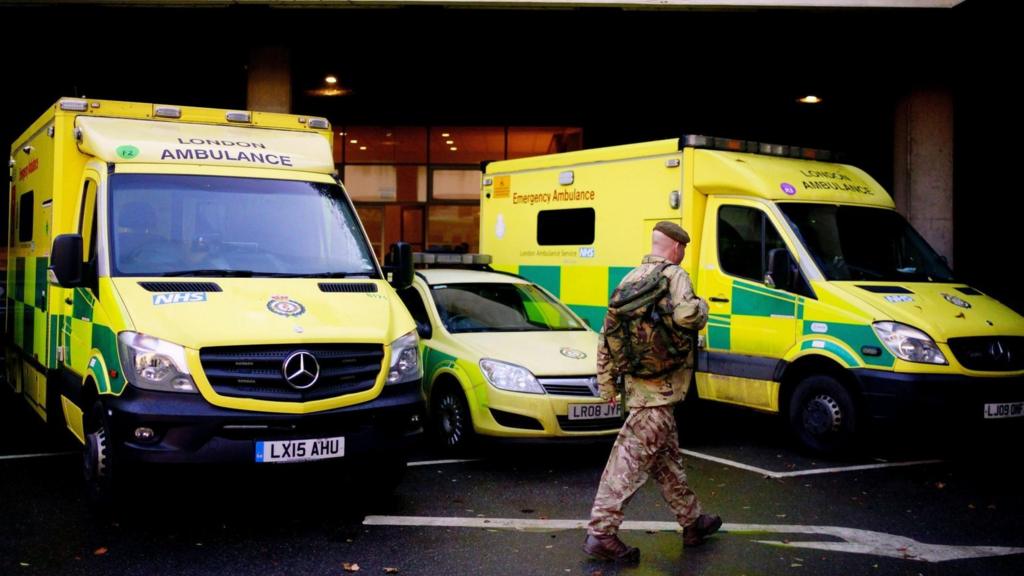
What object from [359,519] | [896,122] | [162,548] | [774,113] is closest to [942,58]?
[896,122]

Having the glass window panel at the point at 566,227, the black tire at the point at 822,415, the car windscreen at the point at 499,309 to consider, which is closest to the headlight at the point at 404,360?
the car windscreen at the point at 499,309

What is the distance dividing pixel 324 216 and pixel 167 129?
129 centimetres

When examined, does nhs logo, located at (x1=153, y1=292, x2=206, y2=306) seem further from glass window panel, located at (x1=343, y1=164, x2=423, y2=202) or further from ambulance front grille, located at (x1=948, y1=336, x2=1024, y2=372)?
glass window panel, located at (x1=343, y1=164, x2=423, y2=202)

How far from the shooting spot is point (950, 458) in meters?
8.54

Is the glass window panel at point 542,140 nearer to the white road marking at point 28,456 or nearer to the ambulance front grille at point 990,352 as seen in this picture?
the ambulance front grille at point 990,352

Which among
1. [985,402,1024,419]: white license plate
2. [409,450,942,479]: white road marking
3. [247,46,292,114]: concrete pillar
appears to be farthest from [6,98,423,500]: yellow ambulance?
[247,46,292,114]: concrete pillar

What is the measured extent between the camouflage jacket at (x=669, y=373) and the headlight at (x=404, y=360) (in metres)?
1.32

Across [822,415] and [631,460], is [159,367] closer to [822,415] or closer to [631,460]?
[631,460]

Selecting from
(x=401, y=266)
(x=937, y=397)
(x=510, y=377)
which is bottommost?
(x=937, y=397)

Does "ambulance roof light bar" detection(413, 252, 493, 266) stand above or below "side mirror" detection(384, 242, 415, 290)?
above

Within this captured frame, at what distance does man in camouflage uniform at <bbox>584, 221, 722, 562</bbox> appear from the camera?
17.4 feet

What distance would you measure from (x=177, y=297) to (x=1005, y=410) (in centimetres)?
623

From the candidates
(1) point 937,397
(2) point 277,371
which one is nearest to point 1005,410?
(1) point 937,397

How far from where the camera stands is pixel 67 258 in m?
6.01
